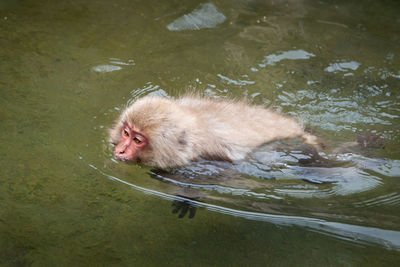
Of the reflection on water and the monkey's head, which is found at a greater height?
the monkey's head

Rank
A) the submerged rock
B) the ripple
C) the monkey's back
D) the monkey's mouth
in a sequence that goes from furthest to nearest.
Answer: the submerged rock, the ripple, the monkey's back, the monkey's mouth

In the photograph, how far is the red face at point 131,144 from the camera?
4.07 m

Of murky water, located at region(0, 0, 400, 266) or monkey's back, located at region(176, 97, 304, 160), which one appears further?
monkey's back, located at region(176, 97, 304, 160)

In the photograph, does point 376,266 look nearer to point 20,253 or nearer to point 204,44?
point 20,253

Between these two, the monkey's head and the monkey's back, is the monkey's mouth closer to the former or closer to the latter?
the monkey's head

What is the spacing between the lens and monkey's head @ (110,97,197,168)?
4.06 meters

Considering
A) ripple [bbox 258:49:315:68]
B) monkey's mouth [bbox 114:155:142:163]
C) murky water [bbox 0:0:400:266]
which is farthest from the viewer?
ripple [bbox 258:49:315:68]

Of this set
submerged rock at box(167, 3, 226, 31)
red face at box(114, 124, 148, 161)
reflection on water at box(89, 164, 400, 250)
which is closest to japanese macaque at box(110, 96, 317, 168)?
red face at box(114, 124, 148, 161)

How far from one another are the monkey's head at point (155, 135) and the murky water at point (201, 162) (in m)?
0.16

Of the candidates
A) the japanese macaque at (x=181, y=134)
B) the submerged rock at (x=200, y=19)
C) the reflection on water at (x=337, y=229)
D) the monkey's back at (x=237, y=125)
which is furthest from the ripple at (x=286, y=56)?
the reflection on water at (x=337, y=229)

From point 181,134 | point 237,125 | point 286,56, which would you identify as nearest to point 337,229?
point 237,125

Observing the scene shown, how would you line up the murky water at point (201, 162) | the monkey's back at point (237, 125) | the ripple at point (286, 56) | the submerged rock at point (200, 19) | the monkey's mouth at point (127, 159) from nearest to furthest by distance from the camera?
the murky water at point (201, 162)
the monkey's mouth at point (127, 159)
the monkey's back at point (237, 125)
the ripple at point (286, 56)
the submerged rock at point (200, 19)

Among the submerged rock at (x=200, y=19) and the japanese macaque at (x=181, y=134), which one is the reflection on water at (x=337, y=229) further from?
the submerged rock at (x=200, y=19)

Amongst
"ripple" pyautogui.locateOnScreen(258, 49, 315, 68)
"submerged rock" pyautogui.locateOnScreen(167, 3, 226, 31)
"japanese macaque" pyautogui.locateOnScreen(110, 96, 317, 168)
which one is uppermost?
"submerged rock" pyautogui.locateOnScreen(167, 3, 226, 31)
